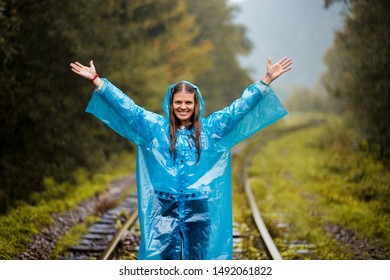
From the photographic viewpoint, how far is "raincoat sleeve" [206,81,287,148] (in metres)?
3.12

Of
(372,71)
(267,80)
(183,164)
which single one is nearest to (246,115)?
(267,80)

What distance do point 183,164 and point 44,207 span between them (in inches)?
188

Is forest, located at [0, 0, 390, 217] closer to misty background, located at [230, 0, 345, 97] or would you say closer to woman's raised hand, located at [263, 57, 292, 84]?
woman's raised hand, located at [263, 57, 292, 84]

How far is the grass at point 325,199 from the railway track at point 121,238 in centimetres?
36

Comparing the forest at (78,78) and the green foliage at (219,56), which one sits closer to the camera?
the forest at (78,78)

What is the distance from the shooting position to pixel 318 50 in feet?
74.5

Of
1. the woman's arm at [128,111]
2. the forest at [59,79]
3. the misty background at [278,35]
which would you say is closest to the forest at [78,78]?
the forest at [59,79]

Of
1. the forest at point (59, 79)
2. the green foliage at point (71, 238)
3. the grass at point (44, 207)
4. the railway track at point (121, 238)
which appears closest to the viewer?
the railway track at point (121, 238)

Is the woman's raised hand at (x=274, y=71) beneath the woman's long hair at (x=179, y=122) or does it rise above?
above

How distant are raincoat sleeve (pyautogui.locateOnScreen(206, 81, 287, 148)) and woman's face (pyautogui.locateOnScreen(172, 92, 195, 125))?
0.20 metres

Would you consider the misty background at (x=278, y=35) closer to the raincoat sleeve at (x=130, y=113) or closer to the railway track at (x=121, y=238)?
the railway track at (x=121, y=238)

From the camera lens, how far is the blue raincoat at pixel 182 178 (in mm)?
3064
